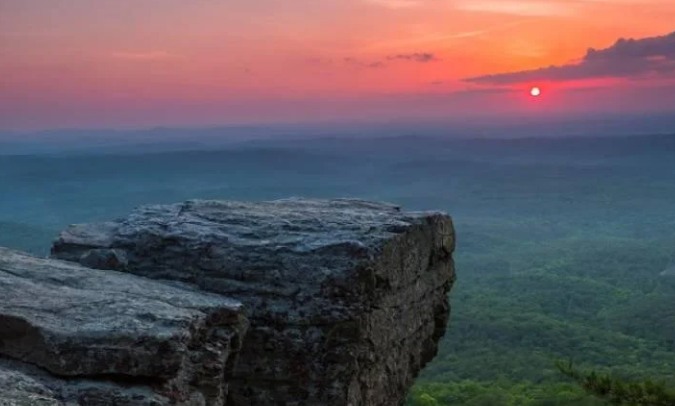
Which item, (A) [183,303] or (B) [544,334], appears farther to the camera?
(B) [544,334]

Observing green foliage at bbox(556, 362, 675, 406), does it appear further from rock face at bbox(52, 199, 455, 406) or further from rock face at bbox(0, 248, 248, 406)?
rock face at bbox(0, 248, 248, 406)

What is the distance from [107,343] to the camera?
338 inches

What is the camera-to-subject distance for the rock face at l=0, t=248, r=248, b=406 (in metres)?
8.27

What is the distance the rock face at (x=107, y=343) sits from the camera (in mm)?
8273

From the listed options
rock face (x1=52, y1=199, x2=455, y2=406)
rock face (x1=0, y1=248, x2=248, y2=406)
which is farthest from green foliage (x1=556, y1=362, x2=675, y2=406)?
rock face (x1=0, y1=248, x2=248, y2=406)

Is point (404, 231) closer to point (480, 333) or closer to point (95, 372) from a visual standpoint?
point (95, 372)

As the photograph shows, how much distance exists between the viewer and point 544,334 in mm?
99875

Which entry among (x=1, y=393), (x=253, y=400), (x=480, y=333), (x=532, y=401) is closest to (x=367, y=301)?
(x=253, y=400)

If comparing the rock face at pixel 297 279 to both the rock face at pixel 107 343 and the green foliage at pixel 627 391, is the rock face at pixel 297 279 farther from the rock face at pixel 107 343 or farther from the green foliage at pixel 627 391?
the green foliage at pixel 627 391

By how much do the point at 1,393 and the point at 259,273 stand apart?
17.2ft

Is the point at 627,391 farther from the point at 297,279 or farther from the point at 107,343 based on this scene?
the point at 107,343

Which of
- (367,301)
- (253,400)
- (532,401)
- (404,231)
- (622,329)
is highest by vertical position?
(404,231)

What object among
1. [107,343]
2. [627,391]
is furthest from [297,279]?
[627,391]

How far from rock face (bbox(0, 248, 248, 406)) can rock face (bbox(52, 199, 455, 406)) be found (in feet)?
4.65
